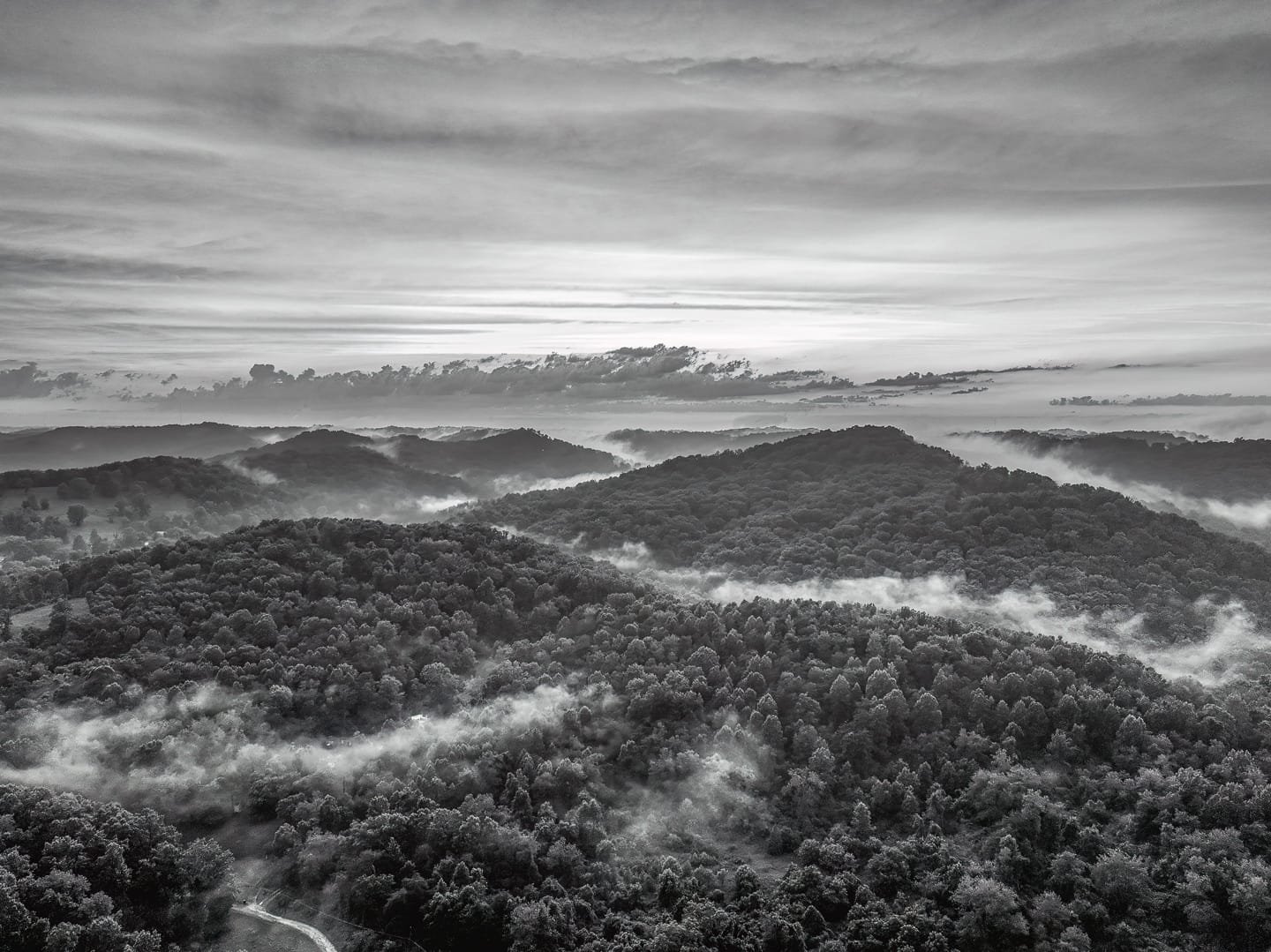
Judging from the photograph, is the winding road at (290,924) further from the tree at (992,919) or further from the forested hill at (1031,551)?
the forested hill at (1031,551)

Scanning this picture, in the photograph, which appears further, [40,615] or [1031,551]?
[1031,551]

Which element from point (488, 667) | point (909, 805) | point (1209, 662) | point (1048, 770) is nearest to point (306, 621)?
point (488, 667)

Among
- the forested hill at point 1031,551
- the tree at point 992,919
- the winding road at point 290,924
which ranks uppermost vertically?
the forested hill at point 1031,551

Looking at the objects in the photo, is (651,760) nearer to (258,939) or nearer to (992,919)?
(992,919)

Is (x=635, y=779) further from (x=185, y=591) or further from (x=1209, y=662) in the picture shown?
(x=1209, y=662)

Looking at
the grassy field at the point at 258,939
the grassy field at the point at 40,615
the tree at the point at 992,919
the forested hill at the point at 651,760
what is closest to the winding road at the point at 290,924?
the grassy field at the point at 258,939

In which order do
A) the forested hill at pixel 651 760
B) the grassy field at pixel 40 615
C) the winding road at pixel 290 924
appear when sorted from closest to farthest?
the forested hill at pixel 651 760, the winding road at pixel 290 924, the grassy field at pixel 40 615

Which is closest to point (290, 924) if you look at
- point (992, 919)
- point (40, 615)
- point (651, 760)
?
point (651, 760)
